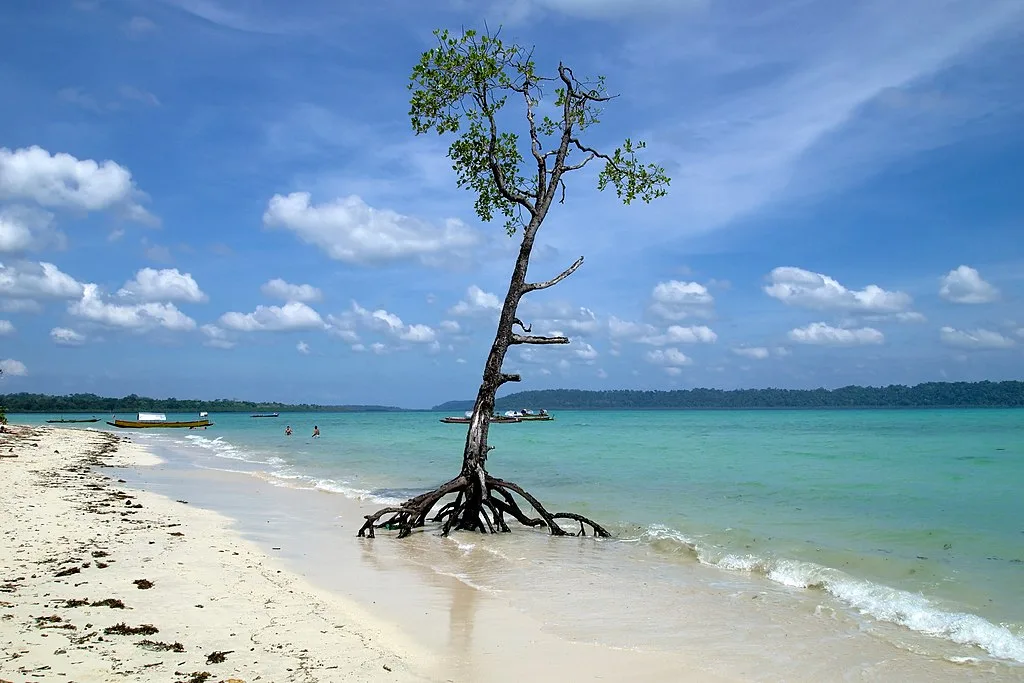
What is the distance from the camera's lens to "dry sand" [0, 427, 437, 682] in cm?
577

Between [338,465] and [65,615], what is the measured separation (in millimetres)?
24503

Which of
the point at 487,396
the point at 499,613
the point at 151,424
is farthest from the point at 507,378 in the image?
the point at 151,424

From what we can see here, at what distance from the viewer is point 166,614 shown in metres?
7.25

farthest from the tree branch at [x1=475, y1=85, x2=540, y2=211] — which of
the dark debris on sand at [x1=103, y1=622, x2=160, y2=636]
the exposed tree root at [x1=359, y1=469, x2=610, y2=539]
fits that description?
the dark debris on sand at [x1=103, y1=622, x2=160, y2=636]

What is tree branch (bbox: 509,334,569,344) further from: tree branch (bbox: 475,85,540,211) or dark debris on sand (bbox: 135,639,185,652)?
dark debris on sand (bbox: 135,639,185,652)

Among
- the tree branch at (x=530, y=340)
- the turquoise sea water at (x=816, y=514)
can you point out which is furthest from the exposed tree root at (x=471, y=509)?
the tree branch at (x=530, y=340)

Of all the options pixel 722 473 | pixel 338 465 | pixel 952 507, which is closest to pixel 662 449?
pixel 722 473

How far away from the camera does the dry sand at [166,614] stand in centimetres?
577

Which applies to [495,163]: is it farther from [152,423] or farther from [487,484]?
[152,423]

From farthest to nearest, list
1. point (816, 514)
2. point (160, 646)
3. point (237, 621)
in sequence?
1. point (816, 514)
2. point (237, 621)
3. point (160, 646)

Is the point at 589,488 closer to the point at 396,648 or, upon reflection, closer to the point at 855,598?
the point at 855,598

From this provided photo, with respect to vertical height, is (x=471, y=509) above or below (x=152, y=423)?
above

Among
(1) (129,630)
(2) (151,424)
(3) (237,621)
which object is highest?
(1) (129,630)

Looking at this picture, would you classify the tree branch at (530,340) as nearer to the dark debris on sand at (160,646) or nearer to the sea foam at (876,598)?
the sea foam at (876,598)
